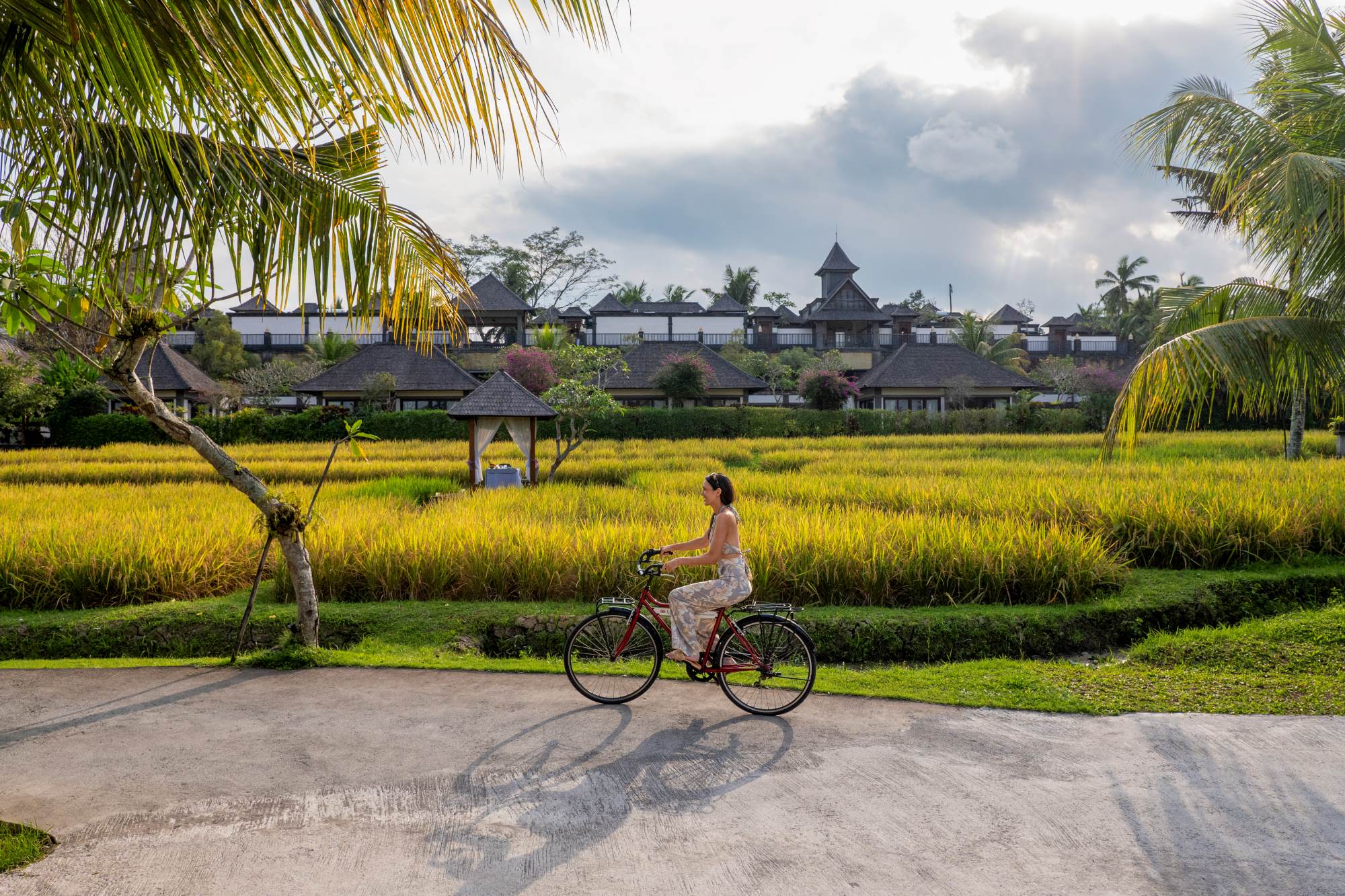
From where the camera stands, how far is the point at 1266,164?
8062 millimetres

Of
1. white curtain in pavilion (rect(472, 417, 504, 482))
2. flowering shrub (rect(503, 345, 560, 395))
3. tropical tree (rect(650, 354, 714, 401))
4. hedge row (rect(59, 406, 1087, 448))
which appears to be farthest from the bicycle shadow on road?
tropical tree (rect(650, 354, 714, 401))

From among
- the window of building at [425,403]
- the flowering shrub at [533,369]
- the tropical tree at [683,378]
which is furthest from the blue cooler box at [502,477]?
the window of building at [425,403]

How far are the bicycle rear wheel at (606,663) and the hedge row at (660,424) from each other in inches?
1001

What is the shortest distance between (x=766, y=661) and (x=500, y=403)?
36.2 feet

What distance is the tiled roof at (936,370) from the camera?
42.2 metres

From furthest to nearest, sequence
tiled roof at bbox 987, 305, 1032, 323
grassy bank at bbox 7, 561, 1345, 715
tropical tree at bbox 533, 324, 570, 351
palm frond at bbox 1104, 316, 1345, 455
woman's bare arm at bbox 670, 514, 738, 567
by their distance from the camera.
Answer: tiled roof at bbox 987, 305, 1032, 323, tropical tree at bbox 533, 324, 570, 351, palm frond at bbox 1104, 316, 1345, 455, grassy bank at bbox 7, 561, 1345, 715, woman's bare arm at bbox 670, 514, 738, 567

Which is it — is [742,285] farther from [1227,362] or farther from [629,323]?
[1227,362]

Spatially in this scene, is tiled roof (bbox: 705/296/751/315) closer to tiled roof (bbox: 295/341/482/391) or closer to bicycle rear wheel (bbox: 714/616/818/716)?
tiled roof (bbox: 295/341/482/391)

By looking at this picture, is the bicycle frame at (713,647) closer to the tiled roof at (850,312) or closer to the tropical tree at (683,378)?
the tropical tree at (683,378)

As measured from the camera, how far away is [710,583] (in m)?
4.90

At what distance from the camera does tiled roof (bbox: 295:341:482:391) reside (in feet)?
118

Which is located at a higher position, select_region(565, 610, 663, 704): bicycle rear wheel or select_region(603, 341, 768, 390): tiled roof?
select_region(603, 341, 768, 390): tiled roof

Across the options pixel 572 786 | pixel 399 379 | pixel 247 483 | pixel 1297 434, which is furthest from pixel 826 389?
pixel 572 786

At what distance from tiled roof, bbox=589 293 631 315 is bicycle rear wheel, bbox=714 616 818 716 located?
4958 cm
